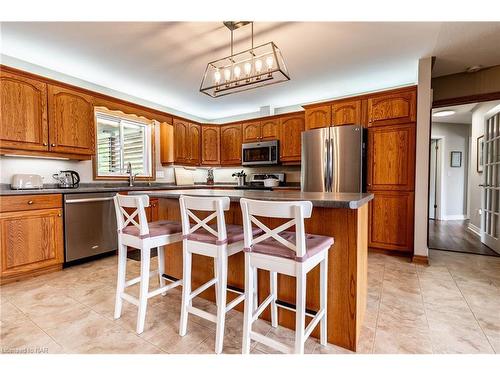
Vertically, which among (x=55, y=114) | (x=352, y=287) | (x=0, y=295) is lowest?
(x=0, y=295)

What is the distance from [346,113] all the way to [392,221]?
5.43 feet

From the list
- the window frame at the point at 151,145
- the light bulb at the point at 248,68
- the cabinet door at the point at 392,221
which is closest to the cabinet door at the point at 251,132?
the window frame at the point at 151,145

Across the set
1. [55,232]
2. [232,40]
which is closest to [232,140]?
[232,40]

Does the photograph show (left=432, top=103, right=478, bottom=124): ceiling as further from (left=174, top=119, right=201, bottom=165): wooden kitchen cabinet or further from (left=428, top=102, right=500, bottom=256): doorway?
(left=174, top=119, right=201, bottom=165): wooden kitchen cabinet

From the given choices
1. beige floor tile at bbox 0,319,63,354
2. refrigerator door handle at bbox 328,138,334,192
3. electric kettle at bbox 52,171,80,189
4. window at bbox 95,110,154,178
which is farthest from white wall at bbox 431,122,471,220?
electric kettle at bbox 52,171,80,189

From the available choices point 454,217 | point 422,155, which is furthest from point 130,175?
point 454,217

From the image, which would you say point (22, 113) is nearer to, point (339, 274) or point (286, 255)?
point (286, 255)

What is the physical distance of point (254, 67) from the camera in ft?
7.22

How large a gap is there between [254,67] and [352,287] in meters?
1.94

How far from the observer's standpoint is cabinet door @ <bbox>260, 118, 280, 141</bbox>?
4540mm

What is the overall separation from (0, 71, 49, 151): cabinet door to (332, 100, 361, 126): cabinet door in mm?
3779

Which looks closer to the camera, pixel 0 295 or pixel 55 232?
pixel 0 295

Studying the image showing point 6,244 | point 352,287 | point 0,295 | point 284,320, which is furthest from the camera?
point 6,244
